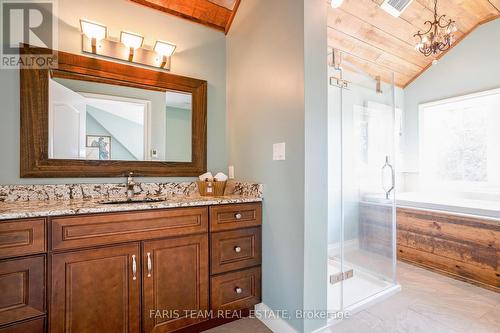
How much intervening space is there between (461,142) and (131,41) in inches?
166

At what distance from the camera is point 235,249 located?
1700 millimetres

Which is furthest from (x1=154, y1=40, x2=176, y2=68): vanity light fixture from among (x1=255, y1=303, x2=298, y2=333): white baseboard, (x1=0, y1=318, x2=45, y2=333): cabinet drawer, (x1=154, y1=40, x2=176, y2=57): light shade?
(x1=255, y1=303, x2=298, y2=333): white baseboard

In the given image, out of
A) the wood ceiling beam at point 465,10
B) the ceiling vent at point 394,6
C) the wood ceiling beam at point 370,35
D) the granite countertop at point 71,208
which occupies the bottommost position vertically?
the granite countertop at point 71,208

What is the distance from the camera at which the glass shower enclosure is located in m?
2.11

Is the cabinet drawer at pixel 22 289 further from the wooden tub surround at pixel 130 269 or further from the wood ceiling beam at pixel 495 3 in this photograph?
the wood ceiling beam at pixel 495 3

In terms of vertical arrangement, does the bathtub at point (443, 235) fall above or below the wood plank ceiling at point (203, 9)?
below

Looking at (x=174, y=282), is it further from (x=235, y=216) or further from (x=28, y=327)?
(x=28, y=327)

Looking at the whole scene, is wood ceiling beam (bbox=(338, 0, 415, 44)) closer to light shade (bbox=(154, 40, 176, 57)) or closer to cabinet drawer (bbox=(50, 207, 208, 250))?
light shade (bbox=(154, 40, 176, 57))

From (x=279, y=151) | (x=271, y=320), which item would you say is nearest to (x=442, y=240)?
(x=271, y=320)

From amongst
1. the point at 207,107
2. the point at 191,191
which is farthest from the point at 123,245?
Answer: the point at 207,107

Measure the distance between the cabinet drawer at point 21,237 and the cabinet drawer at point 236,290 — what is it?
1.00 meters

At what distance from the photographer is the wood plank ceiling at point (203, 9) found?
202cm

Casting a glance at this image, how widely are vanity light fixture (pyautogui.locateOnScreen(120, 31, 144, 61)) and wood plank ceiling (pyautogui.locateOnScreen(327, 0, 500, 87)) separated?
5.94 feet

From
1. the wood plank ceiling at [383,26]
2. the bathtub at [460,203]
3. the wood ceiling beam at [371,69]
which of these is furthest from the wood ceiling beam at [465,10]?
the bathtub at [460,203]
